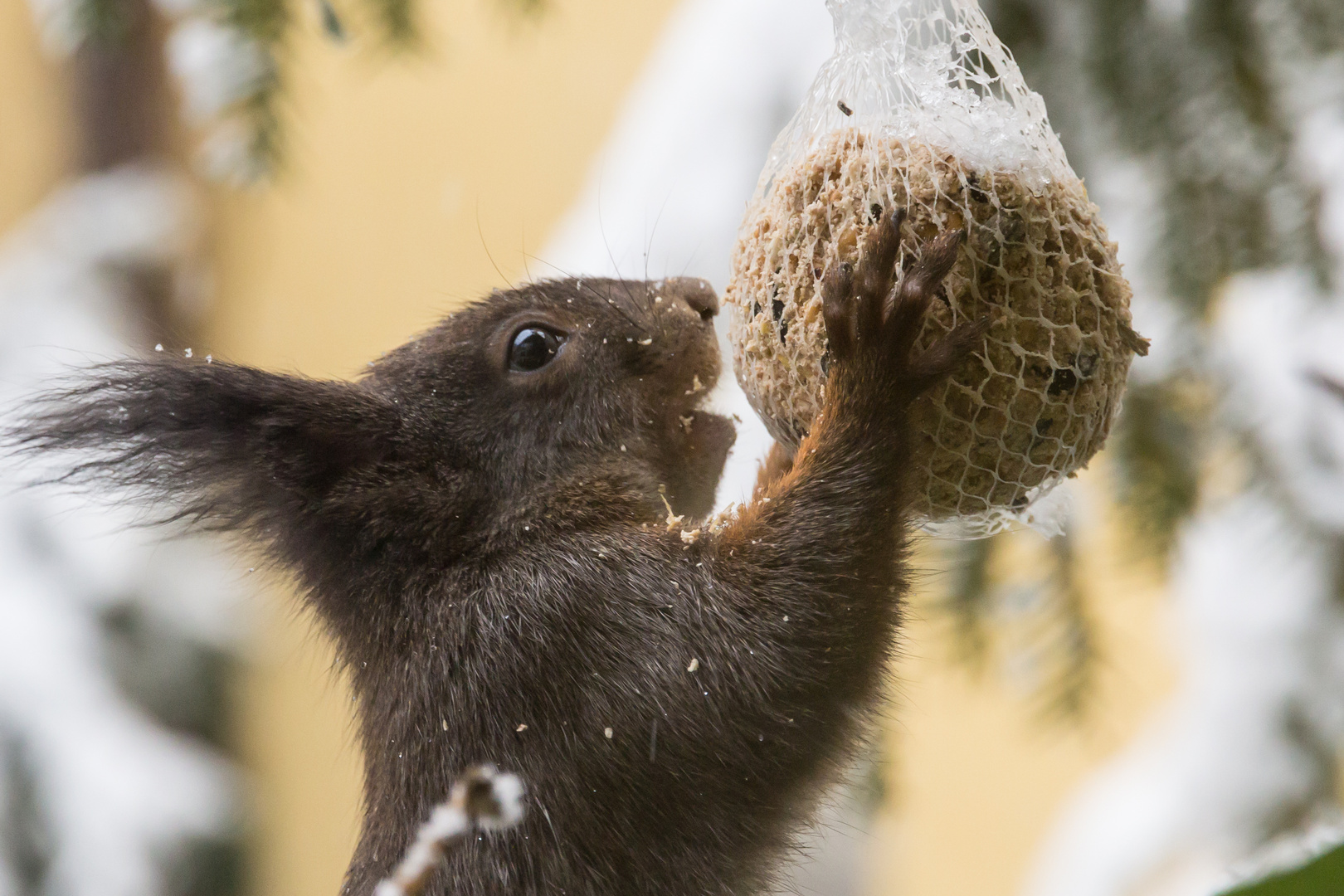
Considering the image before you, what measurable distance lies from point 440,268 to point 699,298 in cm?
132

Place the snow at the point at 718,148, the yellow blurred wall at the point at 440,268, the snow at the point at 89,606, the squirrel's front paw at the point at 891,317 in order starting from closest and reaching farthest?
the squirrel's front paw at the point at 891,317 < the snow at the point at 718,148 < the snow at the point at 89,606 < the yellow blurred wall at the point at 440,268

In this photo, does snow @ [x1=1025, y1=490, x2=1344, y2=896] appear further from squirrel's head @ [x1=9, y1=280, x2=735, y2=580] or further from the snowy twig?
the snowy twig

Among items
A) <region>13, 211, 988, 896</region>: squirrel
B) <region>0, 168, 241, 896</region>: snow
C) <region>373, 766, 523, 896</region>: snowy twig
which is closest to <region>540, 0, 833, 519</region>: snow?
<region>13, 211, 988, 896</region>: squirrel

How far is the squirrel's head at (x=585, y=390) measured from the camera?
1291mm

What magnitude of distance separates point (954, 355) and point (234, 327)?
2899 millimetres

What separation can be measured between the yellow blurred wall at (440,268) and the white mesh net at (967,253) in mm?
735

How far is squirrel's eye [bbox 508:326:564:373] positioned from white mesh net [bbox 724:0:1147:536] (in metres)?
0.34

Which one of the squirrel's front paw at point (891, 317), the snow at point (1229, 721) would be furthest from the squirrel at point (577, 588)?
the snow at point (1229, 721)

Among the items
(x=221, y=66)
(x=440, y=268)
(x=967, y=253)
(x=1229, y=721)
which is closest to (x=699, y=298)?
(x=967, y=253)

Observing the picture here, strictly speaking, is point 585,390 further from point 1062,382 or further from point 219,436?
point 1062,382

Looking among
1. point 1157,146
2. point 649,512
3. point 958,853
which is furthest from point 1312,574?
point 958,853

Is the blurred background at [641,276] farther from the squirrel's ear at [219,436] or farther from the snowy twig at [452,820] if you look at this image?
Result: the snowy twig at [452,820]

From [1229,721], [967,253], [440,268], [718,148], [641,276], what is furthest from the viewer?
[440,268]

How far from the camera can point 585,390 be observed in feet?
4.32
